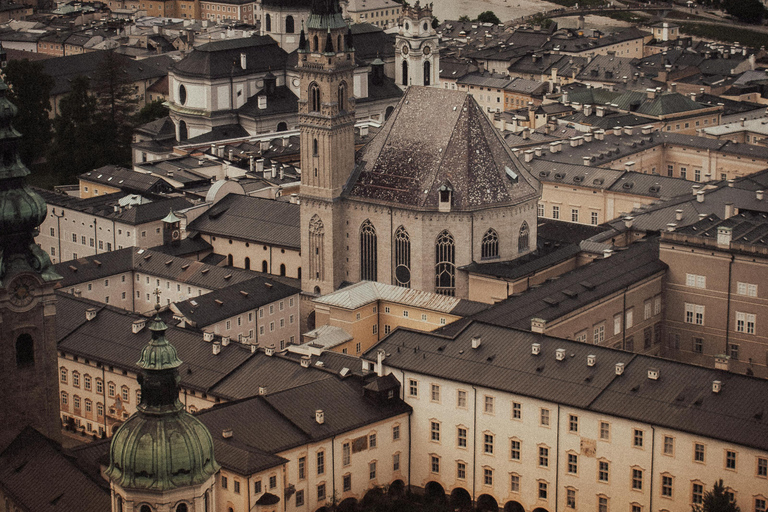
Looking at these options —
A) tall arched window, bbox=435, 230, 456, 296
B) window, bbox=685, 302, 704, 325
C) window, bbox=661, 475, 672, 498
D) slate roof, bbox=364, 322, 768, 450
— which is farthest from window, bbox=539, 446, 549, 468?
tall arched window, bbox=435, 230, 456, 296

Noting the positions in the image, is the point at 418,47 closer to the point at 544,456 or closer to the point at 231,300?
the point at 231,300

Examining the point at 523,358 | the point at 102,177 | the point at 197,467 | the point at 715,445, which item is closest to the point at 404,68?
the point at 102,177

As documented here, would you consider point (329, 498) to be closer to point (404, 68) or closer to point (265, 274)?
point (265, 274)

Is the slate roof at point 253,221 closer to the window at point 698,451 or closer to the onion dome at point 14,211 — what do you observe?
the onion dome at point 14,211

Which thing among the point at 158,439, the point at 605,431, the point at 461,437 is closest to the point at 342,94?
the point at 461,437

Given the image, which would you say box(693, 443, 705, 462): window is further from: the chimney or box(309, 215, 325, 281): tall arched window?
box(309, 215, 325, 281): tall arched window

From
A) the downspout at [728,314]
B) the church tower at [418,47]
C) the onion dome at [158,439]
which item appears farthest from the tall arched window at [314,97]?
the onion dome at [158,439]
